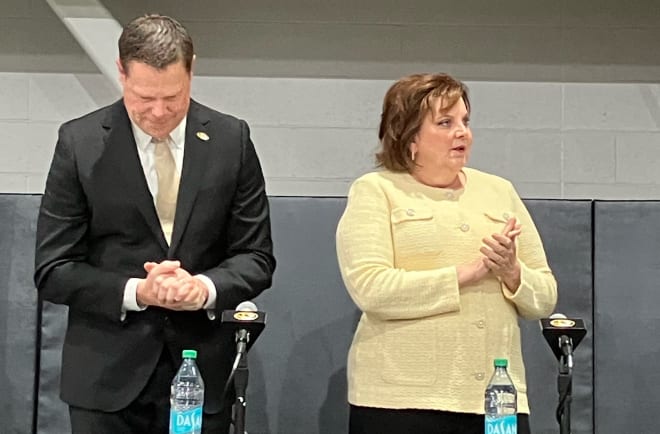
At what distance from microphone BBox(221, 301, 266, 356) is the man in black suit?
0.26 ft

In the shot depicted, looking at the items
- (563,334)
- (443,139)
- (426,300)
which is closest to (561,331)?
(563,334)

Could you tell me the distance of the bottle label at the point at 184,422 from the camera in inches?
82.8

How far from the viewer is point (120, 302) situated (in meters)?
2.31

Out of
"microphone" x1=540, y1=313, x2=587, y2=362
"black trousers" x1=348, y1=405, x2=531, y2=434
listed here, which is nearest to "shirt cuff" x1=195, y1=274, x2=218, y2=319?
"black trousers" x1=348, y1=405, x2=531, y2=434

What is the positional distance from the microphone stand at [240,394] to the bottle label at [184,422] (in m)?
0.08

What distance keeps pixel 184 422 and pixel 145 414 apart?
0.90 ft

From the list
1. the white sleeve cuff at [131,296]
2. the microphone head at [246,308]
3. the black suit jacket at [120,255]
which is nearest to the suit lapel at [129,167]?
the black suit jacket at [120,255]

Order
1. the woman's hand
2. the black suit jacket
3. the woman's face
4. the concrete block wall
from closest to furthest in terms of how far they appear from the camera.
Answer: the black suit jacket < the woman's hand < the woman's face < the concrete block wall

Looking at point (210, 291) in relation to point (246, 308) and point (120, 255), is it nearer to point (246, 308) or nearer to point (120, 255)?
point (246, 308)

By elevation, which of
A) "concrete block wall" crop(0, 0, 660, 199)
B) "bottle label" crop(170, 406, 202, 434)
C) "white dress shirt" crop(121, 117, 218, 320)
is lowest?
"bottle label" crop(170, 406, 202, 434)

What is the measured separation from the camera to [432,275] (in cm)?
249

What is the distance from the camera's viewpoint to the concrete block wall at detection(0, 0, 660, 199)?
3.88 meters

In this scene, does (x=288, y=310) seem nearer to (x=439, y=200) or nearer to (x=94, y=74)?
(x=439, y=200)

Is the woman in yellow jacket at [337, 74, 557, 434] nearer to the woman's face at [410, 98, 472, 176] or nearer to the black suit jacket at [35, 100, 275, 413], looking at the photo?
the woman's face at [410, 98, 472, 176]
